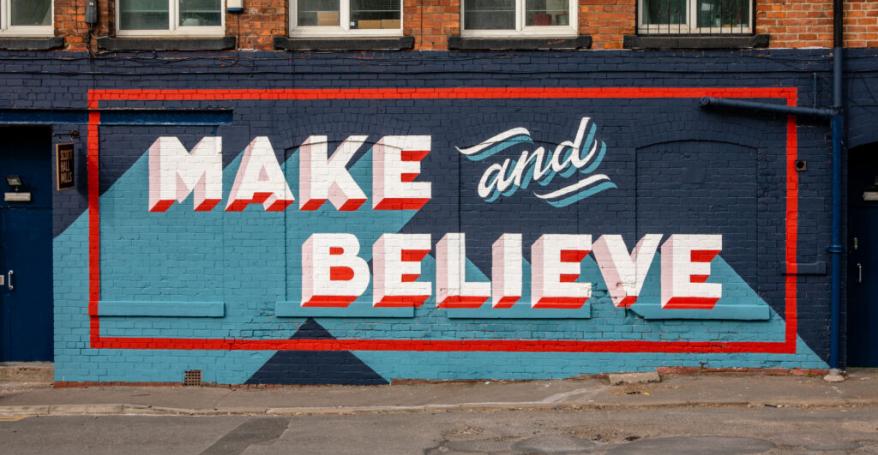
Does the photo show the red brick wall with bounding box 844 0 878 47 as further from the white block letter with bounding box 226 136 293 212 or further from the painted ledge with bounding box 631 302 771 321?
the white block letter with bounding box 226 136 293 212

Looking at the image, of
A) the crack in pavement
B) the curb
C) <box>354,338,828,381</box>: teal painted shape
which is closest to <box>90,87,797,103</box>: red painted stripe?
<box>354,338,828,381</box>: teal painted shape

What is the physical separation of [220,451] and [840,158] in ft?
24.0

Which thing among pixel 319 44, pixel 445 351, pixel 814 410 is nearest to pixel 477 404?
pixel 445 351

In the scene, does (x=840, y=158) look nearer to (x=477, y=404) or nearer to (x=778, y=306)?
(x=778, y=306)

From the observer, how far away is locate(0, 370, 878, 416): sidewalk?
40.2ft

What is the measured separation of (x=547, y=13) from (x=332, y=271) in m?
3.82

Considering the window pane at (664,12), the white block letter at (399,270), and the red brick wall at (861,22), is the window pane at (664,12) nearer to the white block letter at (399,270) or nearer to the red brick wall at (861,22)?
the red brick wall at (861,22)

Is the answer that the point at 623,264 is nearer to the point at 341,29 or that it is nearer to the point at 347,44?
the point at 347,44

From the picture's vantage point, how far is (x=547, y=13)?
44.6 ft

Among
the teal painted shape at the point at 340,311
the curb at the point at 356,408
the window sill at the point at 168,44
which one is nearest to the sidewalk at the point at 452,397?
the curb at the point at 356,408

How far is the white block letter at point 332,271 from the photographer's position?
1354 cm

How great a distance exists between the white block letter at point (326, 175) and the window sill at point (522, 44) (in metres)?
1.68

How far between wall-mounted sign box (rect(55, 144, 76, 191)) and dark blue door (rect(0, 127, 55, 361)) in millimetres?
795

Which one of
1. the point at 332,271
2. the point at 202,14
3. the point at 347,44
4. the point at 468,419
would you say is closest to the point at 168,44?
the point at 202,14
